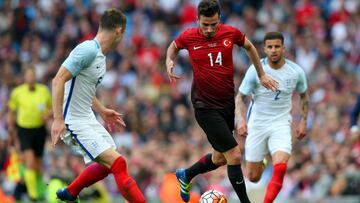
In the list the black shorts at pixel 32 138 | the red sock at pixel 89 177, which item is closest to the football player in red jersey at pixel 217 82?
the red sock at pixel 89 177

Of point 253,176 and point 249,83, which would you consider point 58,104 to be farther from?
point 253,176

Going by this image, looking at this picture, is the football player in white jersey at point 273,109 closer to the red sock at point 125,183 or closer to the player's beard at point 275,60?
the player's beard at point 275,60

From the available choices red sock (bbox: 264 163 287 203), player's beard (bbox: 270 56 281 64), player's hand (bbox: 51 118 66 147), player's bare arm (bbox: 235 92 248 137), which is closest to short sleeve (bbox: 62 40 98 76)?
player's hand (bbox: 51 118 66 147)

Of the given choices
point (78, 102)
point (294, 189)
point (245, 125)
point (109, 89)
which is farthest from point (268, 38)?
point (109, 89)

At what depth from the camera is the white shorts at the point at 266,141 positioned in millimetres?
16078

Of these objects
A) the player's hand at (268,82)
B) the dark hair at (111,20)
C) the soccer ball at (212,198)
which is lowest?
the soccer ball at (212,198)

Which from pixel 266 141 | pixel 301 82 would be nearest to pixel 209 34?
pixel 301 82

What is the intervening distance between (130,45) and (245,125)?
1330cm

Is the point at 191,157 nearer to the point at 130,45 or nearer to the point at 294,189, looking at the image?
the point at 294,189

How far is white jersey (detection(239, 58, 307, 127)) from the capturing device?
16000 millimetres

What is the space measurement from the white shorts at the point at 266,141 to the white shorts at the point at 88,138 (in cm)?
295

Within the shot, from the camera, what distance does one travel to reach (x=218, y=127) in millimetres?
14422

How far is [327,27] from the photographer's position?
26.4 metres

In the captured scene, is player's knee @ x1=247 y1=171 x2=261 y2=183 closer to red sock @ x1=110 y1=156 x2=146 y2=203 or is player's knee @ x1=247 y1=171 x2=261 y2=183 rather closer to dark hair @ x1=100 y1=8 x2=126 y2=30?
red sock @ x1=110 y1=156 x2=146 y2=203
